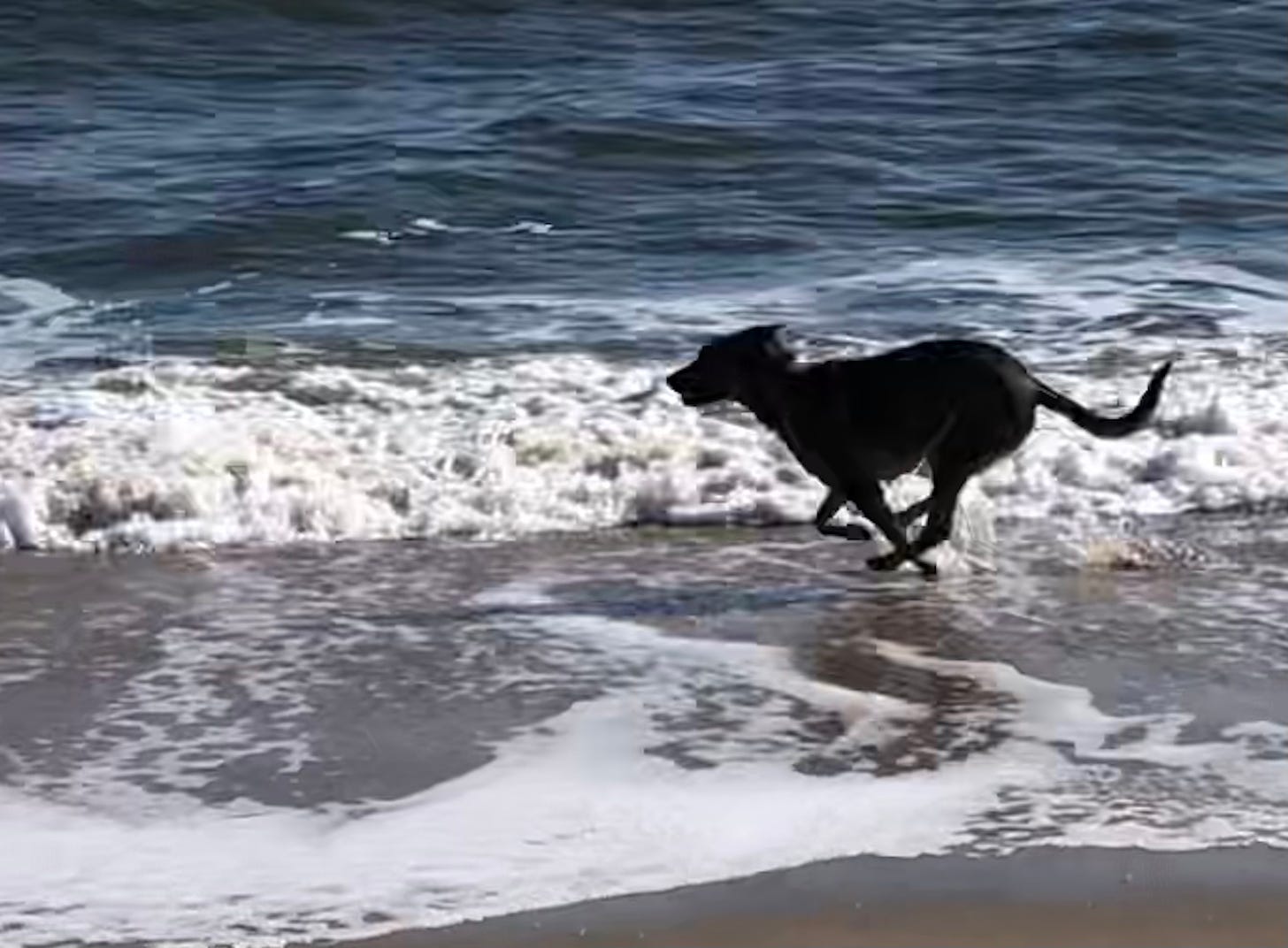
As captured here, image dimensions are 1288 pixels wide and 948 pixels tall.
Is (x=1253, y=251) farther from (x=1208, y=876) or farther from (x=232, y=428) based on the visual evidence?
(x=1208, y=876)

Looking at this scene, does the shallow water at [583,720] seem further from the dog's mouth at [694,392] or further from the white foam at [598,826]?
the dog's mouth at [694,392]

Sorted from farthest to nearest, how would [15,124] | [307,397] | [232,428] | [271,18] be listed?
[271,18] < [15,124] < [307,397] < [232,428]

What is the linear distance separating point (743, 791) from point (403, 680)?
1.27 m

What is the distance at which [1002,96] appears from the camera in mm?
18344

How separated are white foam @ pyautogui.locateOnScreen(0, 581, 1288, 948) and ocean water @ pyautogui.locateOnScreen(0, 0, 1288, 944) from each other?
0.02 m

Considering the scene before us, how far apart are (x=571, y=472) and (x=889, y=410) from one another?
1785 mm

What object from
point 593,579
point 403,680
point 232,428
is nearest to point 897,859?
point 403,680

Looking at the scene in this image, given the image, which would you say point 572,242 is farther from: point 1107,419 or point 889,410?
point 889,410

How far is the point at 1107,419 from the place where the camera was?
8.06 metres

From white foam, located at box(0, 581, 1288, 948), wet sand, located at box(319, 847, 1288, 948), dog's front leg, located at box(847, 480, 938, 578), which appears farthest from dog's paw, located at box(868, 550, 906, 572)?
wet sand, located at box(319, 847, 1288, 948)

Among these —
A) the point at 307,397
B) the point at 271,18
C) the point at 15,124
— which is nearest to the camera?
the point at 307,397

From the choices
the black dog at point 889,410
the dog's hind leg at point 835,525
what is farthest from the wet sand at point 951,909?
the dog's hind leg at point 835,525

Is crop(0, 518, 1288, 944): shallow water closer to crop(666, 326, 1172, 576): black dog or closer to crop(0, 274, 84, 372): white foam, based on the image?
crop(666, 326, 1172, 576): black dog

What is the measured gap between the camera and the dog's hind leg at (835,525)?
7.98 metres
